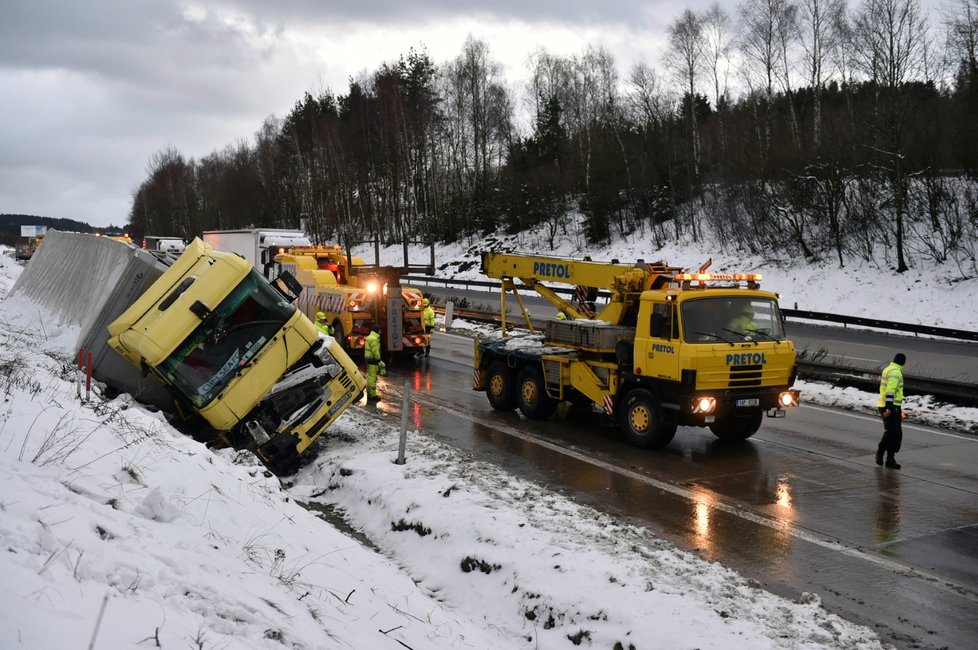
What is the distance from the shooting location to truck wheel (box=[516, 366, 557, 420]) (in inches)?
559

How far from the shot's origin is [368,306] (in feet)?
67.6

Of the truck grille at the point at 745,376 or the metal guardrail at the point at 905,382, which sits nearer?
the truck grille at the point at 745,376

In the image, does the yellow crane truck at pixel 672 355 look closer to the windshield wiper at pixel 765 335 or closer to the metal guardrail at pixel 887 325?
the windshield wiper at pixel 765 335

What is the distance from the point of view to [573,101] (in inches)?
2430

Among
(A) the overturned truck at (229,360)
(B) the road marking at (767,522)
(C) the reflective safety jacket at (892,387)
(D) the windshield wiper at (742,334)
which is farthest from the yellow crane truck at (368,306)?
(C) the reflective safety jacket at (892,387)

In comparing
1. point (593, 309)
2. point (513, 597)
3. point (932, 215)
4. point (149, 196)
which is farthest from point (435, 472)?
point (149, 196)

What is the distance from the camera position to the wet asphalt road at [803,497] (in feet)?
22.7

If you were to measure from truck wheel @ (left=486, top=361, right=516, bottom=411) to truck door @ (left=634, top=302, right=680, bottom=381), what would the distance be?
10.7ft

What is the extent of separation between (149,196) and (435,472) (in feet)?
360

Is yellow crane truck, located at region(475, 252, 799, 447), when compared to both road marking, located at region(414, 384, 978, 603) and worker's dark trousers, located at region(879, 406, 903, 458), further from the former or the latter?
worker's dark trousers, located at region(879, 406, 903, 458)

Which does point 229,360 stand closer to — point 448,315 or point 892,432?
point 892,432

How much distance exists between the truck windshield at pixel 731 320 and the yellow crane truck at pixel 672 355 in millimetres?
14

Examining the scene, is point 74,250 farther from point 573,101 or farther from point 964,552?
point 573,101

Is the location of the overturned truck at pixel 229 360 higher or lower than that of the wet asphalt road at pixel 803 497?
higher
